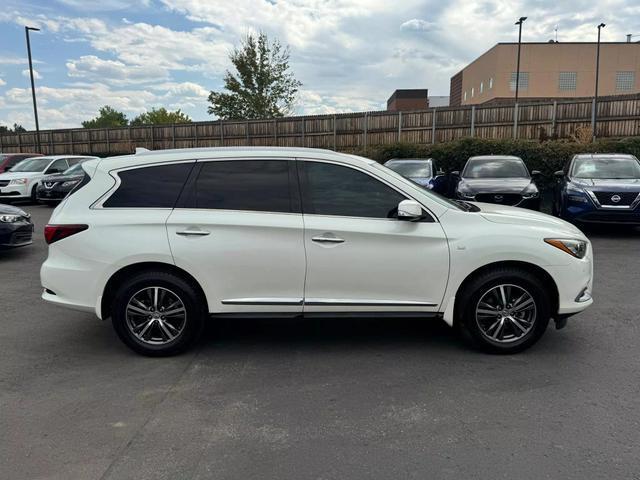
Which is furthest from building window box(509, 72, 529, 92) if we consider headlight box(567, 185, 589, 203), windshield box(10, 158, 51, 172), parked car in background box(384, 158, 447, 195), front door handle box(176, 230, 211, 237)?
front door handle box(176, 230, 211, 237)

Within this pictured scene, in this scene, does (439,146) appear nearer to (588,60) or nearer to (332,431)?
(332,431)

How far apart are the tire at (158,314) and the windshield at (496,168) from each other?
9.19 meters

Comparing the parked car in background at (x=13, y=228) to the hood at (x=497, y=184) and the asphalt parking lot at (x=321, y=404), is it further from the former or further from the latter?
the hood at (x=497, y=184)

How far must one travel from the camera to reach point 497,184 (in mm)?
10859

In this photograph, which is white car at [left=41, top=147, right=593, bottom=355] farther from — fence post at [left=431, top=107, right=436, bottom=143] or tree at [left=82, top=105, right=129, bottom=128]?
tree at [left=82, top=105, right=129, bottom=128]

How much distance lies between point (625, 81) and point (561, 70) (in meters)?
7.64

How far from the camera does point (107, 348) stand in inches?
182

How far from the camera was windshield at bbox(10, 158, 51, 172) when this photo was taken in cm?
1770

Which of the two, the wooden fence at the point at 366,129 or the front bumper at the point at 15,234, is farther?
the wooden fence at the point at 366,129

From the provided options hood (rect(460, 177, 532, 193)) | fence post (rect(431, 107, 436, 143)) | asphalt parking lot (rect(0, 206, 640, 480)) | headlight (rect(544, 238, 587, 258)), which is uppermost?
fence post (rect(431, 107, 436, 143))

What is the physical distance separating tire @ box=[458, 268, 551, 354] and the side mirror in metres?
0.77

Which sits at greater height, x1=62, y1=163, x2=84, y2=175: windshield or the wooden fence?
the wooden fence

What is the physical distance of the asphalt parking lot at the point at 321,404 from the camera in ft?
9.38

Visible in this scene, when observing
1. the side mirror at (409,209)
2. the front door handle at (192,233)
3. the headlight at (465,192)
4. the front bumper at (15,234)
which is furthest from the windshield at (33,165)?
the side mirror at (409,209)
